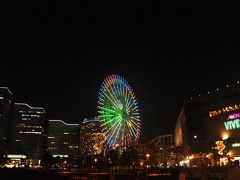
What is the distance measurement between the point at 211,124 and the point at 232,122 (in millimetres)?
8546

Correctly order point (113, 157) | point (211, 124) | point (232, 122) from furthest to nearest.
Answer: point (113, 157), point (211, 124), point (232, 122)

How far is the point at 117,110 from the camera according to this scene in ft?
220

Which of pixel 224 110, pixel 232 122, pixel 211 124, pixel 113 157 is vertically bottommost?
pixel 113 157

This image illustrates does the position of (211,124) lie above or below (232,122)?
above

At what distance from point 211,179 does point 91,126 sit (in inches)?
6490

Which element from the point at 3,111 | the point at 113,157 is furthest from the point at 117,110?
the point at 3,111

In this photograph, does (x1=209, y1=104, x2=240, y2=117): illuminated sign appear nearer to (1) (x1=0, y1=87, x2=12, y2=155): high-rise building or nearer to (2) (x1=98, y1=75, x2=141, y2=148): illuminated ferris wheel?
(2) (x1=98, y1=75, x2=141, y2=148): illuminated ferris wheel

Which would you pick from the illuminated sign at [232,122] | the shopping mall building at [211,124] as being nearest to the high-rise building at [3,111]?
the shopping mall building at [211,124]

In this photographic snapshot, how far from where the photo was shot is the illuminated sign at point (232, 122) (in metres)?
83.0

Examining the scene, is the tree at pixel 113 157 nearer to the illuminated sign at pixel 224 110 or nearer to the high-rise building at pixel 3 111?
the illuminated sign at pixel 224 110

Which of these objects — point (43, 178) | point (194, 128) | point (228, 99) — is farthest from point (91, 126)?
point (43, 178)

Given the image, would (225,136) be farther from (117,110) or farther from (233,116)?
(117,110)

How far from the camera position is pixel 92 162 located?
10425 centimetres

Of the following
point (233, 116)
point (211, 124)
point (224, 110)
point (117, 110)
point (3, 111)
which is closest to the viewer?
point (117, 110)
